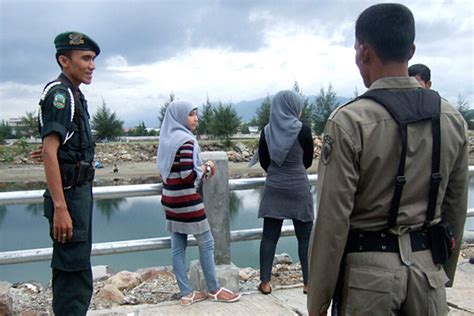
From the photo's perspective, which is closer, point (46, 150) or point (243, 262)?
point (46, 150)

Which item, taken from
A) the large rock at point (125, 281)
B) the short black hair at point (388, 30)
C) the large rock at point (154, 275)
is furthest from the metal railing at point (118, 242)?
the short black hair at point (388, 30)

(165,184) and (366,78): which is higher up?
(366,78)

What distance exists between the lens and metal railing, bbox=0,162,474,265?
3092mm

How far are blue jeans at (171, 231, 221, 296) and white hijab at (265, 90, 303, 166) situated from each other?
790mm

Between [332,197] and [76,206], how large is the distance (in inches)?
59.4

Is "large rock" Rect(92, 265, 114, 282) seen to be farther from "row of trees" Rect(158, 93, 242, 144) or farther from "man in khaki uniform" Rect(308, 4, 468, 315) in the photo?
"row of trees" Rect(158, 93, 242, 144)

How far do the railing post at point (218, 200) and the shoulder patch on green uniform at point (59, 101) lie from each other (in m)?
1.30

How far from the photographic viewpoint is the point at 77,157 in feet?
8.27

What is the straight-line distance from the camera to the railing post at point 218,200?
138 inches

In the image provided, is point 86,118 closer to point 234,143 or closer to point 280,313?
point 280,313

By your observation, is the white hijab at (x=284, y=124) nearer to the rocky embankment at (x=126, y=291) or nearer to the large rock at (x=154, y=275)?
the rocky embankment at (x=126, y=291)

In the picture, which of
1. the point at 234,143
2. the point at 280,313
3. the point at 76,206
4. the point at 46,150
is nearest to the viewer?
the point at 46,150

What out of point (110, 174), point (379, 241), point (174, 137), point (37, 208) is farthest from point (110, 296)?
point (110, 174)

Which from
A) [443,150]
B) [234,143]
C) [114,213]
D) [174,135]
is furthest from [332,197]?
[234,143]
